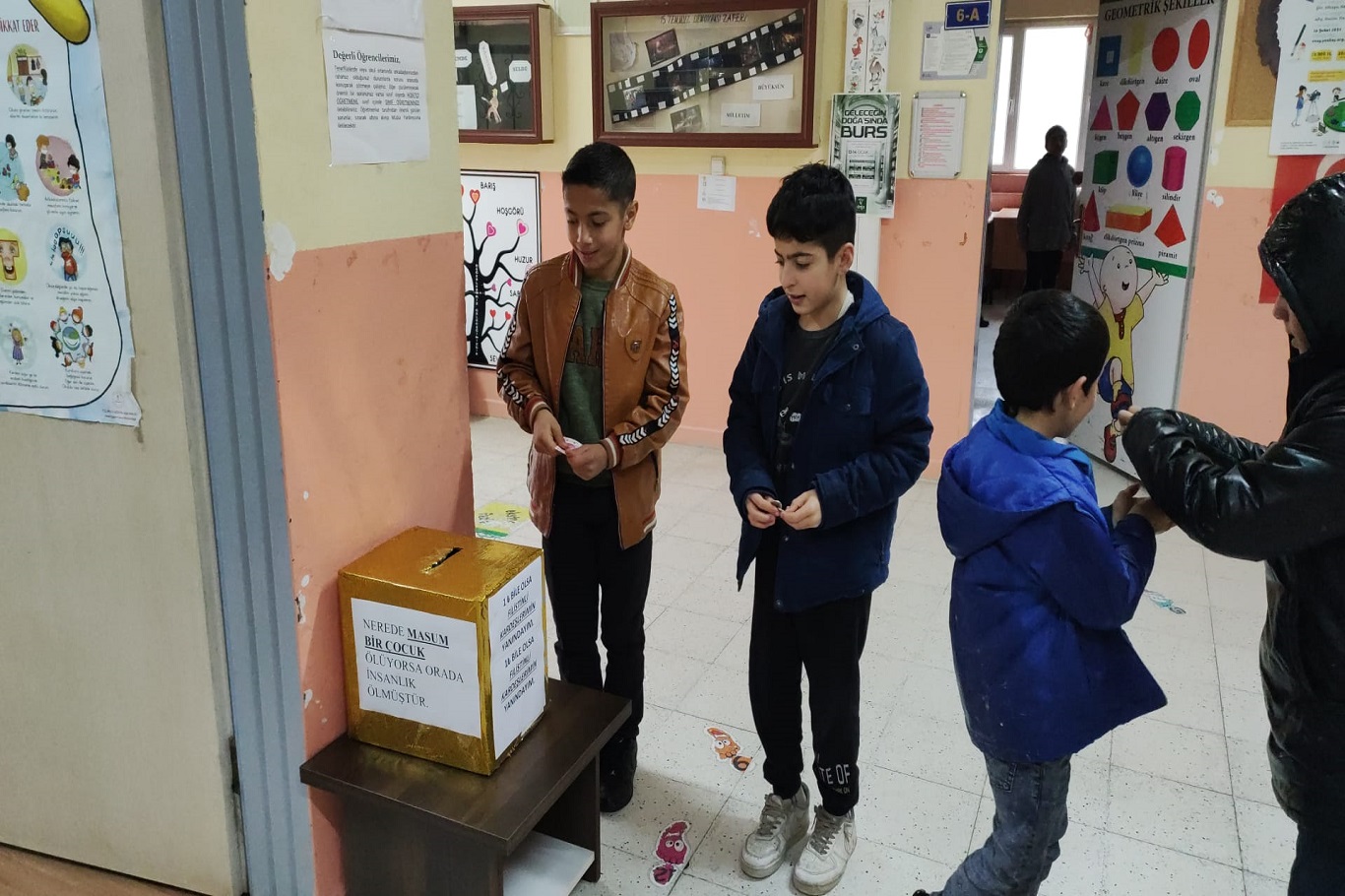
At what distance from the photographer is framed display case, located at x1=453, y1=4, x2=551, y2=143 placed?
4.29 m

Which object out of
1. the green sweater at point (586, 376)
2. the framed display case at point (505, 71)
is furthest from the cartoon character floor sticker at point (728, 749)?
the framed display case at point (505, 71)

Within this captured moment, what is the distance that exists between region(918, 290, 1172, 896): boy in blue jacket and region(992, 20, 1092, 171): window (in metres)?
8.34

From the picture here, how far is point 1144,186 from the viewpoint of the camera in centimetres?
397

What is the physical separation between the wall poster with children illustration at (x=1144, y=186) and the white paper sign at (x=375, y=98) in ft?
8.61

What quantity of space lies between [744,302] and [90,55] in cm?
316

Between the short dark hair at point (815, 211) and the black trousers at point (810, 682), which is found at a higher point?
the short dark hair at point (815, 211)

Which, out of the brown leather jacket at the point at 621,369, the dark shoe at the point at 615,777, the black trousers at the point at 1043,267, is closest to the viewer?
the brown leather jacket at the point at 621,369

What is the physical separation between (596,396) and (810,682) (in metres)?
0.67

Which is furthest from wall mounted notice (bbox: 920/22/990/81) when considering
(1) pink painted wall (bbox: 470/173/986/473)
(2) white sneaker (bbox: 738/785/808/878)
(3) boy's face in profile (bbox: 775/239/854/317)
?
(2) white sneaker (bbox: 738/785/808/878)

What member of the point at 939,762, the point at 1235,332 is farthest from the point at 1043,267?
the point at 939,762

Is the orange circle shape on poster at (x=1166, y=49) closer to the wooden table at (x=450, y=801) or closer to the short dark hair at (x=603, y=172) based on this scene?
the short dark hair at (x=603, y=172)

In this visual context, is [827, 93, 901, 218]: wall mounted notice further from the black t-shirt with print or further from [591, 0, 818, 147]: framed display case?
the black t-shirt with print

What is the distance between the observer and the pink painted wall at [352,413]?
151cm

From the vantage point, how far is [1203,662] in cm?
273
